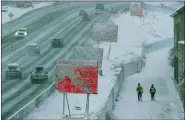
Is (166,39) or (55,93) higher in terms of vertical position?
(166,39)

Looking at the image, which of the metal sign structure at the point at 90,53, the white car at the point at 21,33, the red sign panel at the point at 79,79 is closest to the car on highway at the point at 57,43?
the white car at the point at 21,33

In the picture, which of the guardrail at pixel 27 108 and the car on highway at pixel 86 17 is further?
the car on highway at pixel 86 17

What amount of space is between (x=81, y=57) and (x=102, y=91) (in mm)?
6463

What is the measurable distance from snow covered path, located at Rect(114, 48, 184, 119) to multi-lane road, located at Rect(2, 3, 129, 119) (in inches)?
276

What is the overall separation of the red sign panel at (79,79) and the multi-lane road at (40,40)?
5238 millimetres

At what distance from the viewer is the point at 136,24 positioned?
73375mm

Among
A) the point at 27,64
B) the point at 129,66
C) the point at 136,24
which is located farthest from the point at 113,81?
the point at 136,24

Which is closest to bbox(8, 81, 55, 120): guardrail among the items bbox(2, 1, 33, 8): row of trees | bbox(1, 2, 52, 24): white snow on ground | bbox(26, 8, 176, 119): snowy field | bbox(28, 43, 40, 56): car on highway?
bbox(26, 8, 176, 119): snowy field

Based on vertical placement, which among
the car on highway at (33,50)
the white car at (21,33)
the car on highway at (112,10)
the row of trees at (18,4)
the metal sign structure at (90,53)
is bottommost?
the metal sign structure at (90,53)

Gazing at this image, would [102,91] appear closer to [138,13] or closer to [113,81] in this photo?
[113,81]

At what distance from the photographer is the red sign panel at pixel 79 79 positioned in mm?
21531

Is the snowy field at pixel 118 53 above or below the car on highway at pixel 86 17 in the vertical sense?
below

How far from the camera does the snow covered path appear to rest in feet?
94.3

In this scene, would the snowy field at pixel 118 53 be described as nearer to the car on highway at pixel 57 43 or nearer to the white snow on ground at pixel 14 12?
Answer: the car on highway at pixel 57 43
